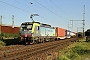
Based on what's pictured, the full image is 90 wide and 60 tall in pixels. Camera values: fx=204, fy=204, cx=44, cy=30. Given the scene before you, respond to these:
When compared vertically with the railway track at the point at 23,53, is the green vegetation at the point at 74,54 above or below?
below

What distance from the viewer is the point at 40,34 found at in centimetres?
3047

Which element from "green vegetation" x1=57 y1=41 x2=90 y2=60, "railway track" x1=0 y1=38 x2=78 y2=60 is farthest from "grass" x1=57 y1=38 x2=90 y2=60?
"railway track" x1=0 y1=38 x2=78 y2=60

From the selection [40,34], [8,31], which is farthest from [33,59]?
[8,31]

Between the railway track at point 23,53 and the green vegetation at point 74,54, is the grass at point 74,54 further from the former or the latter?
the railway track at point 23,53

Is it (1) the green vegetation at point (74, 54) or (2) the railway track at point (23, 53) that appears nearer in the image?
(2) the railway track at point (23, 53)

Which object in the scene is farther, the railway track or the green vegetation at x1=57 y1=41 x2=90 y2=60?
the green vegetation at x1=57 y1=41 x2=90 y2=60

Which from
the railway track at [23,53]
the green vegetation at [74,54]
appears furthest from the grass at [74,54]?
the railway track at [23,53]

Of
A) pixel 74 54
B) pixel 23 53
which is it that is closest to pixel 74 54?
pixel 74 54

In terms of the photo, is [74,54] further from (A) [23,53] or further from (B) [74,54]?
(A) [23,53]

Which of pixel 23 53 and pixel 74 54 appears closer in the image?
pixel 74 54

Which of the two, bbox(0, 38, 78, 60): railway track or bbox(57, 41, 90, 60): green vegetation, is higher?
bbox(0, 38, 78, 60): railway track

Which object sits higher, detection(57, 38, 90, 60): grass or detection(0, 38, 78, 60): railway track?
detection(0, 38, 78, 60): railway track

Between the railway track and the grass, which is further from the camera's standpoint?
the grass

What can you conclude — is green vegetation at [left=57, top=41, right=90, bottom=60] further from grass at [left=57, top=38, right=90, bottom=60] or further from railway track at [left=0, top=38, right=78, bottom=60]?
railway track at [left=0, top=38, right=78, bottom=60]
